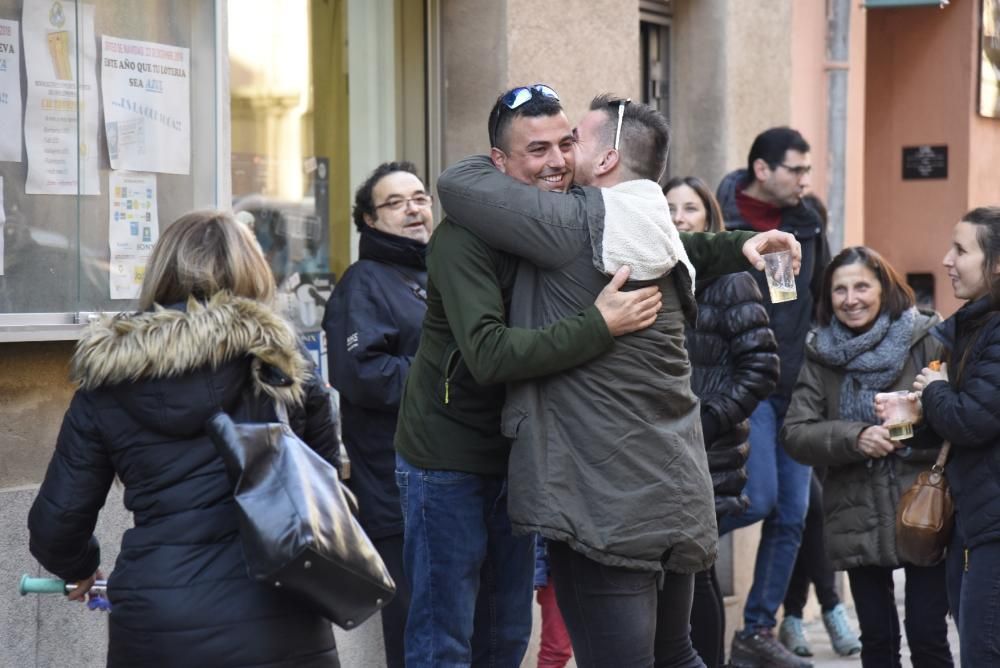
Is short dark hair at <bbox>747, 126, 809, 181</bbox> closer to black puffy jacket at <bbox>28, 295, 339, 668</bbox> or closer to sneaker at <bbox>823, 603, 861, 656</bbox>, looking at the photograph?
sneaker at <bbox>823, 603, 861, 656</bbox>

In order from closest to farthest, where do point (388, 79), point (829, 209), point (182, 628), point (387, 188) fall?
point (182, 628) → point (387, 188) → point (388, 79) → point (829, 209)

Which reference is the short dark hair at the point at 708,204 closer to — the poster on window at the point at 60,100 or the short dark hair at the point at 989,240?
the short dark hair at the point at 989,240

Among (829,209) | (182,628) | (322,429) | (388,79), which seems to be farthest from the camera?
(829,209)

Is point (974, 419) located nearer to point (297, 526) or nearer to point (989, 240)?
point (989, 240)

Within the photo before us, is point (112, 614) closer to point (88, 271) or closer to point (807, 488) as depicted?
point (88, 271)

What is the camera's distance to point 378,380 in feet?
17.4

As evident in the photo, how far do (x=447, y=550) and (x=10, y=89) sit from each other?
222cm

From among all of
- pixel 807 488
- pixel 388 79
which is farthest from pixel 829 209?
pixel 388 79

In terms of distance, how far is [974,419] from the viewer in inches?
195

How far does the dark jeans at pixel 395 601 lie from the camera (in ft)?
18.0

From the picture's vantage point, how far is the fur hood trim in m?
3.61

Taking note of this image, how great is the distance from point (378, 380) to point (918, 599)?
2.10m

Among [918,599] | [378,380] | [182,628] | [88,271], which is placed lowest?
[918,599]

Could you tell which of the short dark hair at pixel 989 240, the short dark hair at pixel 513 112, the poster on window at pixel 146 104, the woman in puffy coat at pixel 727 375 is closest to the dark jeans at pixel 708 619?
the woman in puffy coat at pixel 727 375
